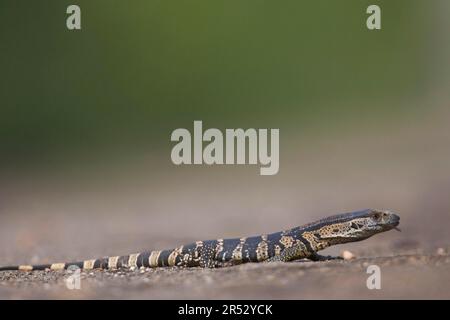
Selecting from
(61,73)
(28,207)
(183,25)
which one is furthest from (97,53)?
(28,207)

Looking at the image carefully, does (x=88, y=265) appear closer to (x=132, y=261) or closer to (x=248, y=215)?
(x=132, y=261)

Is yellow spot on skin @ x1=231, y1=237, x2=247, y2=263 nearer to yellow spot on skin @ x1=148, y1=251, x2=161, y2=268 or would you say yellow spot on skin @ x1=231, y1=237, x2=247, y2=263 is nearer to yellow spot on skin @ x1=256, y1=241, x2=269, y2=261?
yellow spot on skin @ x1=256, y1=241, x2=269, y2=261

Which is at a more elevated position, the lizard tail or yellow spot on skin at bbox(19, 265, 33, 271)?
the lizard tail

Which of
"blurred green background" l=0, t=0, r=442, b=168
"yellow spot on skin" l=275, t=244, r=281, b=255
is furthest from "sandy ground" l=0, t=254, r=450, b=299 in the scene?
"blurred green background" l=0, t=0, r=442, b=168

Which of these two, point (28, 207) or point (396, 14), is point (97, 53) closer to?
point (28, 207)

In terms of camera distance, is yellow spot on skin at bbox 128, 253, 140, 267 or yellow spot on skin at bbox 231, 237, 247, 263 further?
yellow spot on skin at bbox 128, 253, 140, 267

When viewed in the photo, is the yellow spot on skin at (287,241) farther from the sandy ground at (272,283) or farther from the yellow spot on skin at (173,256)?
the yellow spot on skin at (173,256)
